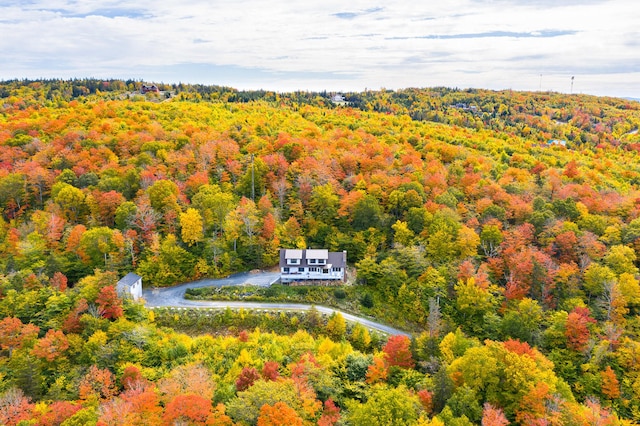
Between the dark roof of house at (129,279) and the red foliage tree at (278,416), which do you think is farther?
the dark roof of house at (129,279)

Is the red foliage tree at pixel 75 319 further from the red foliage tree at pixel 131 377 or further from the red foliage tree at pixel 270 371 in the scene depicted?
the red foliage tree at pixel 270 371

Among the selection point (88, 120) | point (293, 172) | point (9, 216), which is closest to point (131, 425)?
point (293, 172)

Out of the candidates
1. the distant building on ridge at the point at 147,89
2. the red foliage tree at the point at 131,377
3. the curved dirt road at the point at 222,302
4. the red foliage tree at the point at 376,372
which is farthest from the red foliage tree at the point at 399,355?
the distant building on ridge at the point at 147,89

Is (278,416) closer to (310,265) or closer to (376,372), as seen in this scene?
(376,372)

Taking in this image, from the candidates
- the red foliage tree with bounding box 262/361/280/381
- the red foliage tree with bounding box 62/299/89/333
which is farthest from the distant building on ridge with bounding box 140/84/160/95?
the red foliage tree with bounding box 262/361/280/381

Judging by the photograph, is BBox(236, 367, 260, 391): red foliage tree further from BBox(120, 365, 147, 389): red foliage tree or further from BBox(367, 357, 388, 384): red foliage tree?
BBox(367, 357, 388, 384): red foliage tree

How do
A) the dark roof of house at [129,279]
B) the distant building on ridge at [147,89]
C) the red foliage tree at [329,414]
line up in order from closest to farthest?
the red foliage tree at [329,414] < the dark roof of house at [129,279] < the distant building on ridge at [147,89]

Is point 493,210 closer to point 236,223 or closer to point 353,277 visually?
point 353,277
